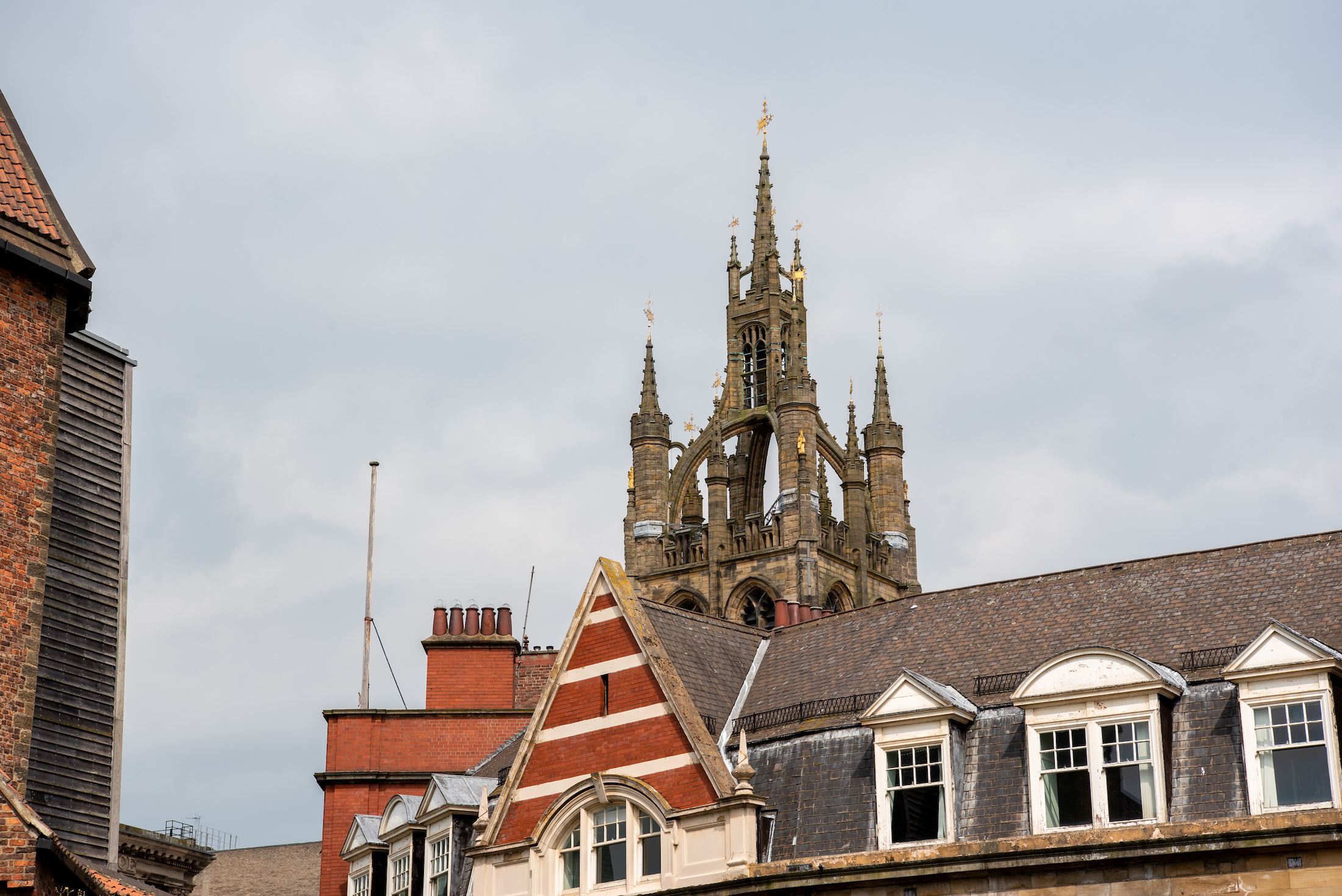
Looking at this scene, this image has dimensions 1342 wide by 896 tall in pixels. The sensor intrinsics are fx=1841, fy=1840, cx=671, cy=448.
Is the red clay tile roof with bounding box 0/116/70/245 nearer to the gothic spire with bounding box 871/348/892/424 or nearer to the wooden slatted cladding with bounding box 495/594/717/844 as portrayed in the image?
the wooden slatted cladding with bounding box 495/594/717/844

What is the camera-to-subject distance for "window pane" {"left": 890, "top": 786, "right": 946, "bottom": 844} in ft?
85.4

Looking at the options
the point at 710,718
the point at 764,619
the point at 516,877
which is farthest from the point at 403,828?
the point at 764,619

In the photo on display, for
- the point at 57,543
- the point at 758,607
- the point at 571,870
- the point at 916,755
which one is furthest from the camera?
the point at 758,607

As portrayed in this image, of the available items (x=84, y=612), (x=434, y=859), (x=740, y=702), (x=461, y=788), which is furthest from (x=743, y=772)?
(x=84, y=612)

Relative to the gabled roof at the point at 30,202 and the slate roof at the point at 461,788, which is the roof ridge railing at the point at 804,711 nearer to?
the slate roof at the point at 461,788

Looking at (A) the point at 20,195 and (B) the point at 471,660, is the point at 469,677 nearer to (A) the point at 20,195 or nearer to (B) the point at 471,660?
(B) the point at 471,660

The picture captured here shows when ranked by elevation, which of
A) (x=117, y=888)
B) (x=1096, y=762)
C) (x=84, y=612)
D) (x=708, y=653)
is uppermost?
(x=84, y=612)

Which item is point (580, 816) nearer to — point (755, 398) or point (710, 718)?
point (710, 718)

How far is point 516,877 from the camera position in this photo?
29.3 metres

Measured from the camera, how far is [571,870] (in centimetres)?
2897

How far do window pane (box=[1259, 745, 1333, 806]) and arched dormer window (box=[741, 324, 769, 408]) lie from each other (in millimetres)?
79412

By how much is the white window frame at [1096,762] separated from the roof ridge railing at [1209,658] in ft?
3.65

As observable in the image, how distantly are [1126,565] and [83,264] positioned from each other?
17.2m

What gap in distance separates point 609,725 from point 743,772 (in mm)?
2928
